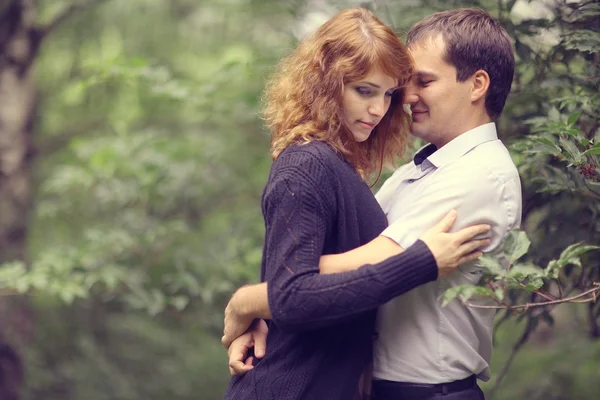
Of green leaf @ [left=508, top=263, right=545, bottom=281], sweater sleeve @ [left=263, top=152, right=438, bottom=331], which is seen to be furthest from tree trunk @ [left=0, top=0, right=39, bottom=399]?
green leaf @ [left=508, top=263, right=545, bottom=281]

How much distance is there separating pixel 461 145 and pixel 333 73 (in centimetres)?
42

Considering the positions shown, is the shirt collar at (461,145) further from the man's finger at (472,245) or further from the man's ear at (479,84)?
the man's finger at (472,245)

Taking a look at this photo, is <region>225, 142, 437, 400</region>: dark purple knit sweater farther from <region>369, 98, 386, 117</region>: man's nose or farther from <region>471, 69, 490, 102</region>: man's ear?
<region>471, 69, 490, 102</region>: man's ear

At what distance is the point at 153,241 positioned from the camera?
4.12 m

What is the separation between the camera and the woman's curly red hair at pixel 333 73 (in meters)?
1.94

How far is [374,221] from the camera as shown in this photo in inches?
77.6

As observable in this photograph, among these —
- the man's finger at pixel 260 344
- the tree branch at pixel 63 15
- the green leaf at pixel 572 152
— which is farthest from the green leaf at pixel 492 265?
the tree branch at pixel 63 15

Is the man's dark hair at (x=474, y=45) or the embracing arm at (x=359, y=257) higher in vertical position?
→ the man's dark hair at (x=474, y=45)

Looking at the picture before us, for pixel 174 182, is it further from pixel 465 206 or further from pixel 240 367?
pixel 465 206

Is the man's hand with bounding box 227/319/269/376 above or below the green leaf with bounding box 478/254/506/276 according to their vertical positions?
above

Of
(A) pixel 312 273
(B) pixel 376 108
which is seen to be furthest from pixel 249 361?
(B) pixel 376 108

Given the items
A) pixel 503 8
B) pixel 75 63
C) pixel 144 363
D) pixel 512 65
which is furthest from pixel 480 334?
pixel 144 363

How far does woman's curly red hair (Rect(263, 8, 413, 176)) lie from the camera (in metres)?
1.94

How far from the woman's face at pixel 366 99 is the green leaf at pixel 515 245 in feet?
1.56
